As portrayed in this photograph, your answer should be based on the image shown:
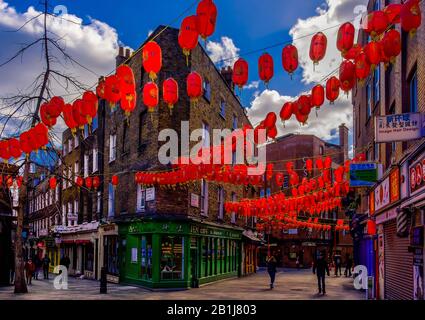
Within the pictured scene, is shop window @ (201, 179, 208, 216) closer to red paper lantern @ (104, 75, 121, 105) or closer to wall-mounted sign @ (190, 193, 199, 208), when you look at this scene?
wall-mounted sign @ (190, 193, 199, 208)

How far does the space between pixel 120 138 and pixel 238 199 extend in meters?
10.6

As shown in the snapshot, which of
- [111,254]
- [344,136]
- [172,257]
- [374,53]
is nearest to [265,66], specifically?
[374,53]

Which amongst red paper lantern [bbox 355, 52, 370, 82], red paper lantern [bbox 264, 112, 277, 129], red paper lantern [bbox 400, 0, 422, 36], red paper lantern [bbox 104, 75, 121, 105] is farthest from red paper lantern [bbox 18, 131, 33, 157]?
red paper lantern [bbox 400, 0, 422, 36]

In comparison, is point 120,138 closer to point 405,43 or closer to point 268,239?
point 405,43

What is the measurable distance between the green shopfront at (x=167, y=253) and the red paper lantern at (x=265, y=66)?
13.0 m

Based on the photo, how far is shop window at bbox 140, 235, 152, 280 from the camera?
2159 centimetres

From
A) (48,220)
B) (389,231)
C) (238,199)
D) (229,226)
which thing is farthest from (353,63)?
(48,220)

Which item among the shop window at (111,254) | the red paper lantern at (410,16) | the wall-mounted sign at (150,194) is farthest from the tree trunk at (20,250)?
the red paper lantern at (410,16)

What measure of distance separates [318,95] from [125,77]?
4299 mm

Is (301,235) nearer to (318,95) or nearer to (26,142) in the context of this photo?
(318,95)

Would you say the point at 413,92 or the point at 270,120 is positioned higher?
the point at 413,92

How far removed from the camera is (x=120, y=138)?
2634cm

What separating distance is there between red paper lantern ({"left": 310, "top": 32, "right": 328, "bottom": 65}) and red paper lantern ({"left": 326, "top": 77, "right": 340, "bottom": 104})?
0.93 meters

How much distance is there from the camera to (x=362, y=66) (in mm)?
8820
